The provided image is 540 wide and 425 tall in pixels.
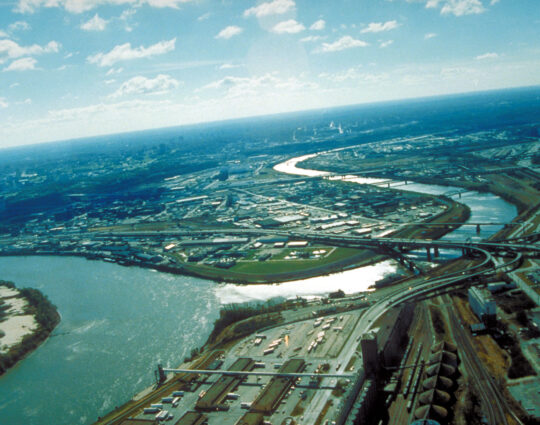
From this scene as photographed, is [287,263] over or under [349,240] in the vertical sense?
under

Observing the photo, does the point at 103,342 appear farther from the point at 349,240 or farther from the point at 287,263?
the point at 349,240

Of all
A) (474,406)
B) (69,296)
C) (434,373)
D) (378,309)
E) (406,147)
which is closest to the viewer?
(474,406)

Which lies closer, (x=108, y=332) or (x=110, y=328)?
(x=108, y=332)

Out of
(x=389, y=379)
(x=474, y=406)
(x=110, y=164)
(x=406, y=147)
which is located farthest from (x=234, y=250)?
(x=110, y=164)

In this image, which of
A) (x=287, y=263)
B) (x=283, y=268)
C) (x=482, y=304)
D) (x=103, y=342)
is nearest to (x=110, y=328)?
(x=103, y=342)

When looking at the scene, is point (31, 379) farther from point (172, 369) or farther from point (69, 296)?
point (69, 296)

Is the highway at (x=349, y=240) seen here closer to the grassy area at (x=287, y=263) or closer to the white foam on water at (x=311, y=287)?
the grassy area at (x=287, y=263)
